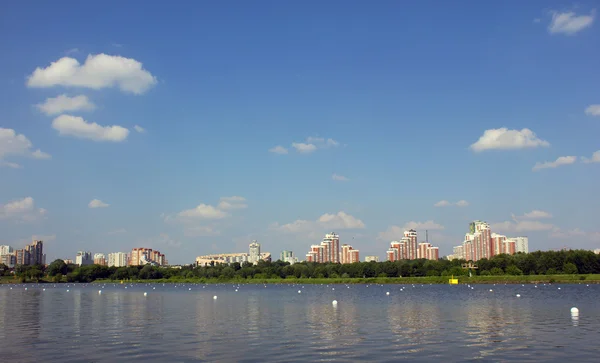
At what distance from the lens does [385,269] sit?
137875mm

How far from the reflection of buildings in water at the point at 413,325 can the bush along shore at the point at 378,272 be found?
250 ft

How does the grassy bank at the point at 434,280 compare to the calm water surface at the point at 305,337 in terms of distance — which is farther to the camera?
the grassy bank at the point at 434,280

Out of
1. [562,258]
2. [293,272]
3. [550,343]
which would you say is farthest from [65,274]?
[550,343]

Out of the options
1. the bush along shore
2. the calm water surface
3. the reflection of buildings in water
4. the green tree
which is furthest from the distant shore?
the reflection of buildings in water

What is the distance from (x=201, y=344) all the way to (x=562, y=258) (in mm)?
110080

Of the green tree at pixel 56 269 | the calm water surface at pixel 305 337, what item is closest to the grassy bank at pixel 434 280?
the green tree at pixel 56 269

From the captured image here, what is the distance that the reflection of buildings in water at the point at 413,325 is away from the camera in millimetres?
25734

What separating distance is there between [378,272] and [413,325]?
108266mm

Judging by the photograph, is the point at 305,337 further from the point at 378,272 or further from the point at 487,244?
the point at 487,244

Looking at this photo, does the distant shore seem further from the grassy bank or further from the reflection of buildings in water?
the reflection of buildings in water

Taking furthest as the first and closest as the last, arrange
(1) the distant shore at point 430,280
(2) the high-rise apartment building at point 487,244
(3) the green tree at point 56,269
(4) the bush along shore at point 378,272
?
(3) the green tree at point 56,269 < (2) the high-rise apartment building at point 487,244 < (4) the bush along shore at point 378,272 < (1) the distant shore at point 430,280

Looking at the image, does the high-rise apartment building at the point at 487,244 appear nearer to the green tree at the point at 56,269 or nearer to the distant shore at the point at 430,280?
the distant shore at the point at 430,280

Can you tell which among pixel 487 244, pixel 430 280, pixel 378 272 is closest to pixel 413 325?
pixel 430 280

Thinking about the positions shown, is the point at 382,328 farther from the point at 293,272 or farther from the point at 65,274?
the point at 65,274
